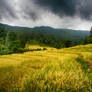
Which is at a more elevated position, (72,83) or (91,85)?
(72,83)

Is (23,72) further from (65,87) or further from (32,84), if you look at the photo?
(65,87)

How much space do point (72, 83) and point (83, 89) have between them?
28.3 inches

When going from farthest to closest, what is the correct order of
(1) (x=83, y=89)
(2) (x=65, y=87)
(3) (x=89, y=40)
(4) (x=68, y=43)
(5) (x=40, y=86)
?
1. (4) (x=68, y=43)
2. (3) (x=89, y=40)
3. (1) (x=83, y=89)
4. (2) (x=65, y=87)
5. (5) (x=40, y=86)

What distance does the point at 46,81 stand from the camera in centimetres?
456

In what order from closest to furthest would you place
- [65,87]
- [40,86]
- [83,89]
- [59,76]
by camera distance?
[40,86], [65,87], [83,89], [59,76]

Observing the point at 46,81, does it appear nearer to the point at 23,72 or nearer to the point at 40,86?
the point at 40,86

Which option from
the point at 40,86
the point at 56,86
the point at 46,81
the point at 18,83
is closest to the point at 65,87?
the point at 56,86

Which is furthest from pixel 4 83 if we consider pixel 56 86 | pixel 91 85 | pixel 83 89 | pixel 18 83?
pixel 91 85

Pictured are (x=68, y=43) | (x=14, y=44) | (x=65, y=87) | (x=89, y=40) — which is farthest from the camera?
(x=68, y=43)

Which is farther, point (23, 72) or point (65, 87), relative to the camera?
point (23, 72)

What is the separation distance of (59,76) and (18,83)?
2.44 meters

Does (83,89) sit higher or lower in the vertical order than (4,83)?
lower

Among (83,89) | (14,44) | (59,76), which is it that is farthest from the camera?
(14,44)

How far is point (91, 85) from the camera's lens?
5.30m
